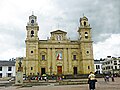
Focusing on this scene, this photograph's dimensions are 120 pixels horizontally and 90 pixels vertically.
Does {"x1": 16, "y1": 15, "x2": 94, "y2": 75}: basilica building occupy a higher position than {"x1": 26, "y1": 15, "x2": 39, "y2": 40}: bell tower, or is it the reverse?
{"x1": 26, "y1": 15, "x2": 39, "y2": 40}: bell tower

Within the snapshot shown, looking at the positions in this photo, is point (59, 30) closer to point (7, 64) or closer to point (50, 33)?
point (50, 33)

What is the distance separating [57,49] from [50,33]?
216 inches

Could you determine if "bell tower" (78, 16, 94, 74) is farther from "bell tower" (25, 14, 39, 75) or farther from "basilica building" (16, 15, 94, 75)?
"bell tower" (25, 14, 39, 75)

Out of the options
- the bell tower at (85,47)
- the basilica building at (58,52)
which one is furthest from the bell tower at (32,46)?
the bell tower at (85,47)

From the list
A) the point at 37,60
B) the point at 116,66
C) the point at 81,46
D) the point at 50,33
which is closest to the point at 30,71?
the point at 37,60

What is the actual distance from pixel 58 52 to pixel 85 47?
841cm

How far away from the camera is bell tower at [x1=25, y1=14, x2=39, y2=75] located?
186 ft

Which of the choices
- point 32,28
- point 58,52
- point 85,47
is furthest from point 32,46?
point 85,47

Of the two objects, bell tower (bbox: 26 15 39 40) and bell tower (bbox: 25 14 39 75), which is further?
bell tower (bbox: 26 15 39 40)

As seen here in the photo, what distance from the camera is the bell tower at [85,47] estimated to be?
57.9 m

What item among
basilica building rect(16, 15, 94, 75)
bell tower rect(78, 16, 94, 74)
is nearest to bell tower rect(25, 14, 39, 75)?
basilica building rect(16, 15, 94, 75)

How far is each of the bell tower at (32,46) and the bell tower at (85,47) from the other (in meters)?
13.7

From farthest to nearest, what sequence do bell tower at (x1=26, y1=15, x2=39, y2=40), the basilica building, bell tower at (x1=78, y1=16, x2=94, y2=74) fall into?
bell tower at (x1=26, y1=15, x2=39, y2=40) → bell tower at (x1=78, y1=16, x2=94, y2=74) → the basilica building

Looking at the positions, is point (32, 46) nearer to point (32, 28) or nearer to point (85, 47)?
point (32, 28)
